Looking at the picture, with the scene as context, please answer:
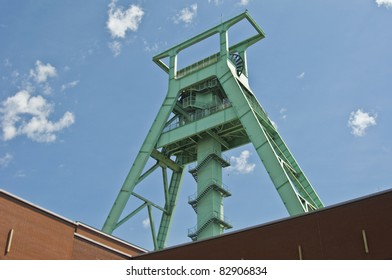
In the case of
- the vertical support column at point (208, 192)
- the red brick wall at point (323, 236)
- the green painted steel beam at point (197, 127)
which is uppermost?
the green painted steel beam at point (197, 127)

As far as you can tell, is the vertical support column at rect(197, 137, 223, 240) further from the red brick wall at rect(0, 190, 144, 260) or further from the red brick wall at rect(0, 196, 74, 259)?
the red brick wall at rect(0, 196, 74, 259)

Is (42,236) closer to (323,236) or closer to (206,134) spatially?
(323,236)

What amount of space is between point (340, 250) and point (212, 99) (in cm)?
1829

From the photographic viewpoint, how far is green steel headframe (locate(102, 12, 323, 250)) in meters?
32.1

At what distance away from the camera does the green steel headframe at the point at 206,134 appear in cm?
3206

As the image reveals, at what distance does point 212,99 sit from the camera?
117ft

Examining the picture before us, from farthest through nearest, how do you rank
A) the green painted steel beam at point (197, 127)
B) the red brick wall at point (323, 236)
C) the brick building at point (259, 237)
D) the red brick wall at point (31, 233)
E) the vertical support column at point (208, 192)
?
the green painted steel beam at point (197, 127), the vertical support column at point (208, 192), the red brick wall at point (31, 233), the brick building at point (259, 237), the red brick wall at point (323, 236)

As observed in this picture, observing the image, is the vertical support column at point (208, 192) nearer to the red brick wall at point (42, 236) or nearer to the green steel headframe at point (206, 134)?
the green steel headframe at point (206, 134)

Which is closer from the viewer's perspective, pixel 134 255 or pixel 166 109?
pixel 134 255

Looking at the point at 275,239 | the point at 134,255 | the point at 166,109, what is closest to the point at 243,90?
the point at 166,109

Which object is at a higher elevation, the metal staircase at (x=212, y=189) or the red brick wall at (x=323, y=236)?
the metal staircase at (x=212, y=189)

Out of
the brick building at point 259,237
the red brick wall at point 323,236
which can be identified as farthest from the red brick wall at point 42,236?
the red brick wall at point 323,236

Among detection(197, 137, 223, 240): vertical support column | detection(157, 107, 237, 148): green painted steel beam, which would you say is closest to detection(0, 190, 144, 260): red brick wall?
detection(197, 137, 223, 240): vertical support column
